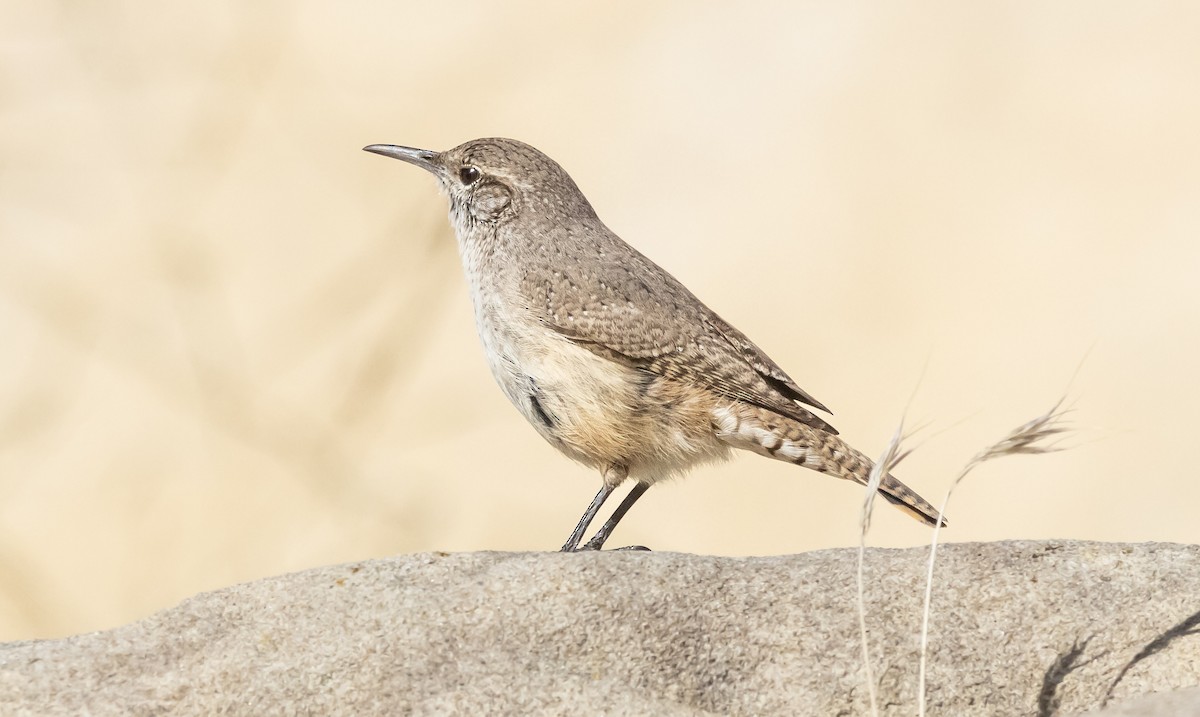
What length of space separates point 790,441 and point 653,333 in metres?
0.66

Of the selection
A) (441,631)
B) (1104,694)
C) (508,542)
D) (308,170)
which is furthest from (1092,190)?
(441,631)

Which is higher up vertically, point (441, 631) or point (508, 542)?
point (508, 542)

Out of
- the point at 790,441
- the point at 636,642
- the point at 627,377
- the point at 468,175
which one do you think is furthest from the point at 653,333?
the point at 636,642

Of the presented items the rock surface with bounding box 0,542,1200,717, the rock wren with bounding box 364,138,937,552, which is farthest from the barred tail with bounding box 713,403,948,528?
the rock surface with bounding box 0,542,1200,717

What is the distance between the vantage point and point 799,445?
495 cm

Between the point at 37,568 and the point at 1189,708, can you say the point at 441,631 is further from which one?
the point at 37,568

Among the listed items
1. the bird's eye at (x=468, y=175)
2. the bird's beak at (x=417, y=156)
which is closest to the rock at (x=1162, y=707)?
the bird's eye at (x=468, y=175)

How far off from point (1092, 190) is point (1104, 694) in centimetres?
590

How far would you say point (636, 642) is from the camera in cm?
325

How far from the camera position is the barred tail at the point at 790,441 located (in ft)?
16.0

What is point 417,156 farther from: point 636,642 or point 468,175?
point 636,642

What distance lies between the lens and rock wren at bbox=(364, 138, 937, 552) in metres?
4.96

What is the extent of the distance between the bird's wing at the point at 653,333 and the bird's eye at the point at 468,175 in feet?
2.55

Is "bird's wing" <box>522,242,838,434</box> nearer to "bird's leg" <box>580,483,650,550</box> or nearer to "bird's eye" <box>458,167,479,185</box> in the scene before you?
"bird's leg" <box>580,483,650,550</box>
